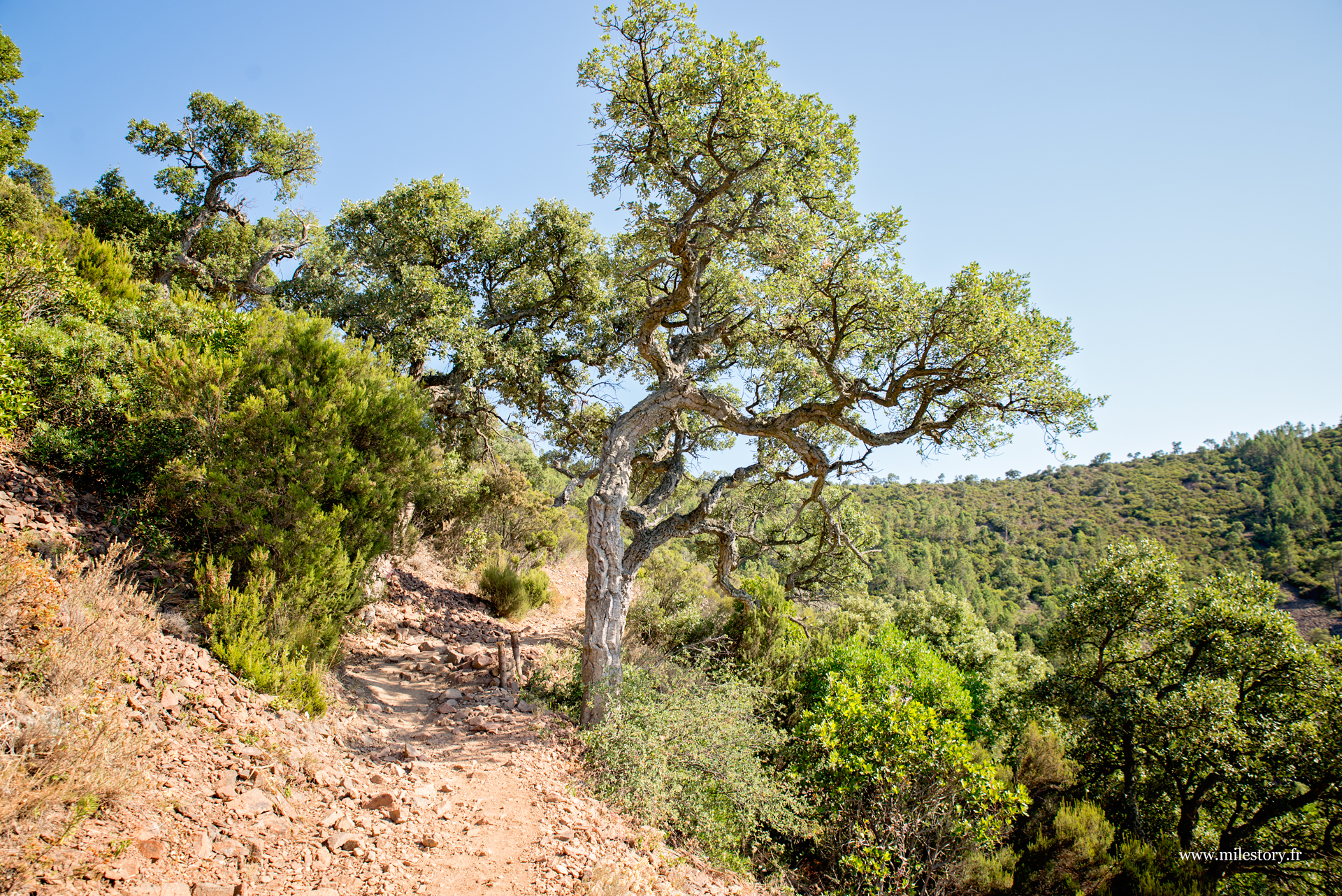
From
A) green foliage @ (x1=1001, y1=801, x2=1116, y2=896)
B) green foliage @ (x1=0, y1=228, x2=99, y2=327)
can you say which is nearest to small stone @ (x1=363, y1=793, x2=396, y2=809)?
green foliage @ (x1=0, y1=228, x2=99, y2=327)

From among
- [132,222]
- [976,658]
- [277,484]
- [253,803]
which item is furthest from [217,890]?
[976,658]

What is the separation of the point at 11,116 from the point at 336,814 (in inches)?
790

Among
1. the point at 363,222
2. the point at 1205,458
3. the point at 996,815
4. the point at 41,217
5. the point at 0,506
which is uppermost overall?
the point at 1205,458

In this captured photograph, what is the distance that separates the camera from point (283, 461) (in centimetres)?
582

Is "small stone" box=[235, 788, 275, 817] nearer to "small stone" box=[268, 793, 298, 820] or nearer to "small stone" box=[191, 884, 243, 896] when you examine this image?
"small stone" box=[268, 793, 298, 820]

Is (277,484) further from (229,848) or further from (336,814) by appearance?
(229,848)

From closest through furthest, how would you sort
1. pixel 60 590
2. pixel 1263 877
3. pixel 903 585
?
pixel 60 590, pixel 1263 877, pixel 903 585

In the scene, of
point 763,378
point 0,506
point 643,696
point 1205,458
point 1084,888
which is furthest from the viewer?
point 1205,458

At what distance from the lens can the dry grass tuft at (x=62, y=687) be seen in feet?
9.62

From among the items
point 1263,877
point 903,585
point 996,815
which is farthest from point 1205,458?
point 996,815

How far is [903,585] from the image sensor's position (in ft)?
173

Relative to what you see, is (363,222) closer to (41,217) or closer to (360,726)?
(41,217)

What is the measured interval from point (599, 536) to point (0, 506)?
5608mm

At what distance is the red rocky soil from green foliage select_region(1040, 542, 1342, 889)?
9018mm
